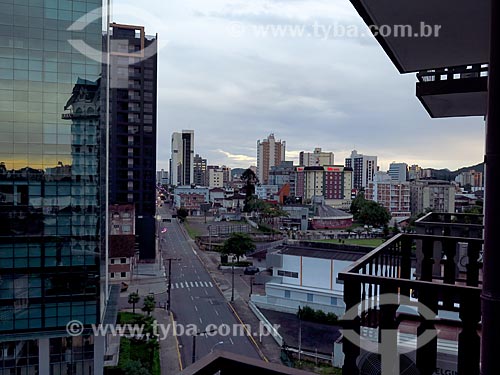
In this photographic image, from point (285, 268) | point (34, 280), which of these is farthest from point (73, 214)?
point (285, 268)

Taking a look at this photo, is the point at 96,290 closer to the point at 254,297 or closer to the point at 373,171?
the point at 254,297

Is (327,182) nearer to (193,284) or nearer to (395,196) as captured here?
(395,196)

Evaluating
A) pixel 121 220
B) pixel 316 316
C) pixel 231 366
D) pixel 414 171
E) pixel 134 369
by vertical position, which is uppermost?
pixel 414 171

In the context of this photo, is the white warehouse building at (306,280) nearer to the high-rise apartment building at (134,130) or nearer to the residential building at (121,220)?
the residential building at (121,220)

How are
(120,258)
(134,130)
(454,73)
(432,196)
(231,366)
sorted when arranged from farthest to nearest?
(432,196)
(134,130)
(120,258)
(454,73)
(231,366)

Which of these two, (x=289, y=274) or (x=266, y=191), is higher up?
(x=266, y=191)

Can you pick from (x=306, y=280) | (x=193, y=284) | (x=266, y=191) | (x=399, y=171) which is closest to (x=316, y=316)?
(x=306, y=280)

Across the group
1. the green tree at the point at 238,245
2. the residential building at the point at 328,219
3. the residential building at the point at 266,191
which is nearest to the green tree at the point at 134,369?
the green tree at the point at 238,245
